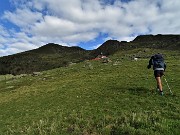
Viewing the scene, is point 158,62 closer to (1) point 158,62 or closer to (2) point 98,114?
(1) point 158,62

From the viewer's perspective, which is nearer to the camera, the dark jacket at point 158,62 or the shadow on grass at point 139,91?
the dark jacket at point 158,62

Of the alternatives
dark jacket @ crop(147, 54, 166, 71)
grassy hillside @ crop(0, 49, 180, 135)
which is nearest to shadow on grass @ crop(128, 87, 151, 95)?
grassy hillside @ crop(0, 49, 180, 135)

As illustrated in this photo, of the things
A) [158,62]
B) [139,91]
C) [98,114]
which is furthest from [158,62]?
[98,114]

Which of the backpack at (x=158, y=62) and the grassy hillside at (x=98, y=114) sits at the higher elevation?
the backpack at (x=158, y=62)

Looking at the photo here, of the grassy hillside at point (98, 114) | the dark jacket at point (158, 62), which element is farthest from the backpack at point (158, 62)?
the grassy hillside at point (98, 114)

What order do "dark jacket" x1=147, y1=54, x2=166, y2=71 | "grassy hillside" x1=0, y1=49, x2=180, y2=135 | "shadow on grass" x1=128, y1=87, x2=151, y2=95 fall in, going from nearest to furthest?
"grassy hillside" x1=0, y1=49, x2=180, y2=135, "dark jacket" x1=147, y1=54, x2=166, y2=71, "shadow on grass" x1=128, y1=87, x2=151, y2=95

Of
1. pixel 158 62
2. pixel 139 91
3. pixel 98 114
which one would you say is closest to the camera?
pixel 98 114

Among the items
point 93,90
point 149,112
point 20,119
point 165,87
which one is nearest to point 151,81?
point 165,87

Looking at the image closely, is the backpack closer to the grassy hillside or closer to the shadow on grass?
the grassy hillside

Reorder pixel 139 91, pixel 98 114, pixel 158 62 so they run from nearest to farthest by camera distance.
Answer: pixel 98 114 → pixel 158 62 → pixel 139 91

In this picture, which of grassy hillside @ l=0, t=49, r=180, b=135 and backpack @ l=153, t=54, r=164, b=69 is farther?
backpack @ l=153, t=54, r=164, b=69

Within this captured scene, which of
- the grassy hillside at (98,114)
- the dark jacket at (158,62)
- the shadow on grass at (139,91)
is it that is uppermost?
the dark jacket at (158,62)

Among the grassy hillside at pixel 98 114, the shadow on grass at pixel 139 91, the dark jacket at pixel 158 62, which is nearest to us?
the grassy hillside at pixel 98 114

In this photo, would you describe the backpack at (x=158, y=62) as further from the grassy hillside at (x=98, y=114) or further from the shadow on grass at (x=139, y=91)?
the shadow on grass at (x=139, y=91)
